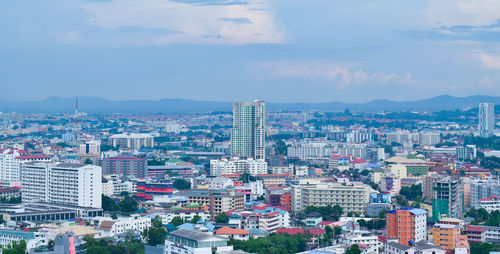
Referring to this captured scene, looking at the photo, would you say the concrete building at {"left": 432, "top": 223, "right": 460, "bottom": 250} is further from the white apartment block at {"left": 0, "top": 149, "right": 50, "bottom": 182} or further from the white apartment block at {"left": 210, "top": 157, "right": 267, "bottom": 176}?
the white apartment block at {"left": 210, "top": 157, "right": 267, "bottom": 176}

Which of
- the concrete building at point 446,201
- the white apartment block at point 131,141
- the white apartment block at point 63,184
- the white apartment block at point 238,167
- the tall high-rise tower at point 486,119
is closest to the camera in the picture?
the concrete building at point 446,201

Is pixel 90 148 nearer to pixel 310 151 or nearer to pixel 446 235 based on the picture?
pixel 310 151

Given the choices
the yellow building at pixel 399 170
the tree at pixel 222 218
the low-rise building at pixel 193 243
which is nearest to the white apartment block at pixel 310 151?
the yellow building at pixel 399 170

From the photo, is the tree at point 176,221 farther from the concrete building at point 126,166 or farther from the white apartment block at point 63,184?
the concrete building at point 126,166

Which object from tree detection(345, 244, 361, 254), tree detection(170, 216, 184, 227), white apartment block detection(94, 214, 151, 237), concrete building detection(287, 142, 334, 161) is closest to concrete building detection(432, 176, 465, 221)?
tree detection(345, 244, 361, 254)

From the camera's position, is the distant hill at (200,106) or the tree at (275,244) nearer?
the tree at (275,244)

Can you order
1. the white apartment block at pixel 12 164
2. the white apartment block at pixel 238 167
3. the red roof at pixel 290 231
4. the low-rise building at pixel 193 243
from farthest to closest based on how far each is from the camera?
the white apartment block at pixel 238 167, the white apartment block at pixel 12 164, the red roof at pixel 290 231, the low-rise building at pixel 193 243

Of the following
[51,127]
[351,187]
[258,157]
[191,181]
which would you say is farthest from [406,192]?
[51,127]
